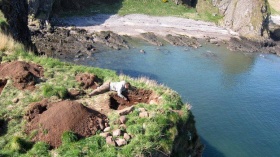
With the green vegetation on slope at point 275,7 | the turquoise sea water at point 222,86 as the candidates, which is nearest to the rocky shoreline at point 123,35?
the turquoise sea water at point 222,86

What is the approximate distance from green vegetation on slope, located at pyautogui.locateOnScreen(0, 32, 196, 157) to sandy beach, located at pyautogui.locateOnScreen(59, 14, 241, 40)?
41.7 m

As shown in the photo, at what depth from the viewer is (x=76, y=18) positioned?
68.9 m

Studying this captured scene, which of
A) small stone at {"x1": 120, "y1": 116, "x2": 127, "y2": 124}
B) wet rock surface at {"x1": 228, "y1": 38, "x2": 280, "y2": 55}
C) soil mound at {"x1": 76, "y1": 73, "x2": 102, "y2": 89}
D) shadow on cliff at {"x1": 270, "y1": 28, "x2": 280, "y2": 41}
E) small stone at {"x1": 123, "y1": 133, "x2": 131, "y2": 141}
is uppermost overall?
soil mound at {"x1": 76, "y1": 73, "x2": 102, "y2": 89}

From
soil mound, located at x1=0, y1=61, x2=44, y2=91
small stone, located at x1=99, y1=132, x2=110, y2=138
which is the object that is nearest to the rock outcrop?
soil mound, located at x1=0, y1=61, x2=44, y2=91

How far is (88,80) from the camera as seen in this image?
2172 centimetres

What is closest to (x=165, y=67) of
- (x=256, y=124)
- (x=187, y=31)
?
(x=256, y=124)

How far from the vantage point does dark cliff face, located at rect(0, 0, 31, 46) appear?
29.0 meters

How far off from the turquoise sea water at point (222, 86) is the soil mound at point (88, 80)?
13.0m

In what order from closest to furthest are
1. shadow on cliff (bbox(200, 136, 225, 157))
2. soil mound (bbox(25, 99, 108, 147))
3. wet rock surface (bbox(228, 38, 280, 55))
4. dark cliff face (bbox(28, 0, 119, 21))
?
soil mound (bbox(25, 99, 108, 147)), shadow on cliff (bbox(200, 136, 225, 157)), dark cliff face (bbox(28, 0, 119, 21)), wet rock surface (bbox(228, 38, 280, 55))

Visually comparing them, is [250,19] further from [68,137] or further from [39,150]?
Answer: [39,150]

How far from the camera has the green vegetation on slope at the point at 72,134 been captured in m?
15.3

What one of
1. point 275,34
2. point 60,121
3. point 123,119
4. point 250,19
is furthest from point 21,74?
point 275,34

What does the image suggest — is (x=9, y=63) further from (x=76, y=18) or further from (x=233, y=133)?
(x=76, y=18)

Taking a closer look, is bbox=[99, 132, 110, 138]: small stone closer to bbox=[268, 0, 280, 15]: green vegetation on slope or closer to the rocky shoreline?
the rocky shoreline
